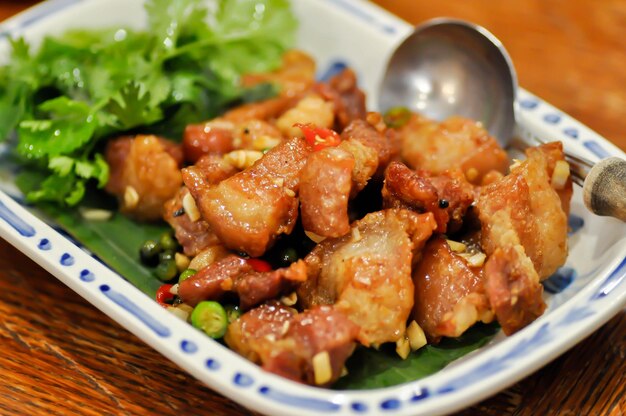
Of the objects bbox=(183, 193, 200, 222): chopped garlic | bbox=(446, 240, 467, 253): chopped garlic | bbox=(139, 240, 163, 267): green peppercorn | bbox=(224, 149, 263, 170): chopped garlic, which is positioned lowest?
bbox=(139, 240, 163, 267): green peppercorn

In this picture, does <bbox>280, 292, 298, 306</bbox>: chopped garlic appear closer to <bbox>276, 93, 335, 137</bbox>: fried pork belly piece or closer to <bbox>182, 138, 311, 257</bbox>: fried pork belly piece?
<bbox>182, 138, 311, 257</bbox>: fried pork belly piece

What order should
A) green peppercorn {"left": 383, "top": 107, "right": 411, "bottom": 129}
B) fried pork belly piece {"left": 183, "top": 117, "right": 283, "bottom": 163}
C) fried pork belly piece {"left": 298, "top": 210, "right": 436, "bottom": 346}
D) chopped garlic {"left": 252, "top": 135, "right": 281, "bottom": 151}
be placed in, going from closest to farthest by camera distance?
fried pork belly piece {"left": 298, "top": 210, "right": 436, "bottom": 346} < chopped garlic {"left": 252, "top": 135, "right": 281, "bottom": 151} < fried pork belly piece {"left": 183, "top": 117, "right": 283, "bottom": 163} < green peppercorn {"left": 383, "top": 107, "right": 411, "bottom": 129}

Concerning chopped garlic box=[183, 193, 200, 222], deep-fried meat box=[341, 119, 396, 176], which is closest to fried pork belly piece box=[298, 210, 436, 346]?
deep-fried meat box=[341, 119, 396, 176]

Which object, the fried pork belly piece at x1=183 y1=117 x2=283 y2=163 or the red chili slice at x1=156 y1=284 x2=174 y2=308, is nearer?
the red chili slice at x1=156 y1=284 x2=174 y2=308

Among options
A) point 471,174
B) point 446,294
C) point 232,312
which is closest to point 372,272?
point 446,294

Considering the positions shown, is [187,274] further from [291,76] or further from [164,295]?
[291,76]

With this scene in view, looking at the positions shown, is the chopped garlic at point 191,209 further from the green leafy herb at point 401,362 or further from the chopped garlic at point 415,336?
the chopped garlic at point 415,336

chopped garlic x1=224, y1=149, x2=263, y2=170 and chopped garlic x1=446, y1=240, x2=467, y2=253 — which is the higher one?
chopped garlic x1=224, y1=149, x2=263, y2=170
